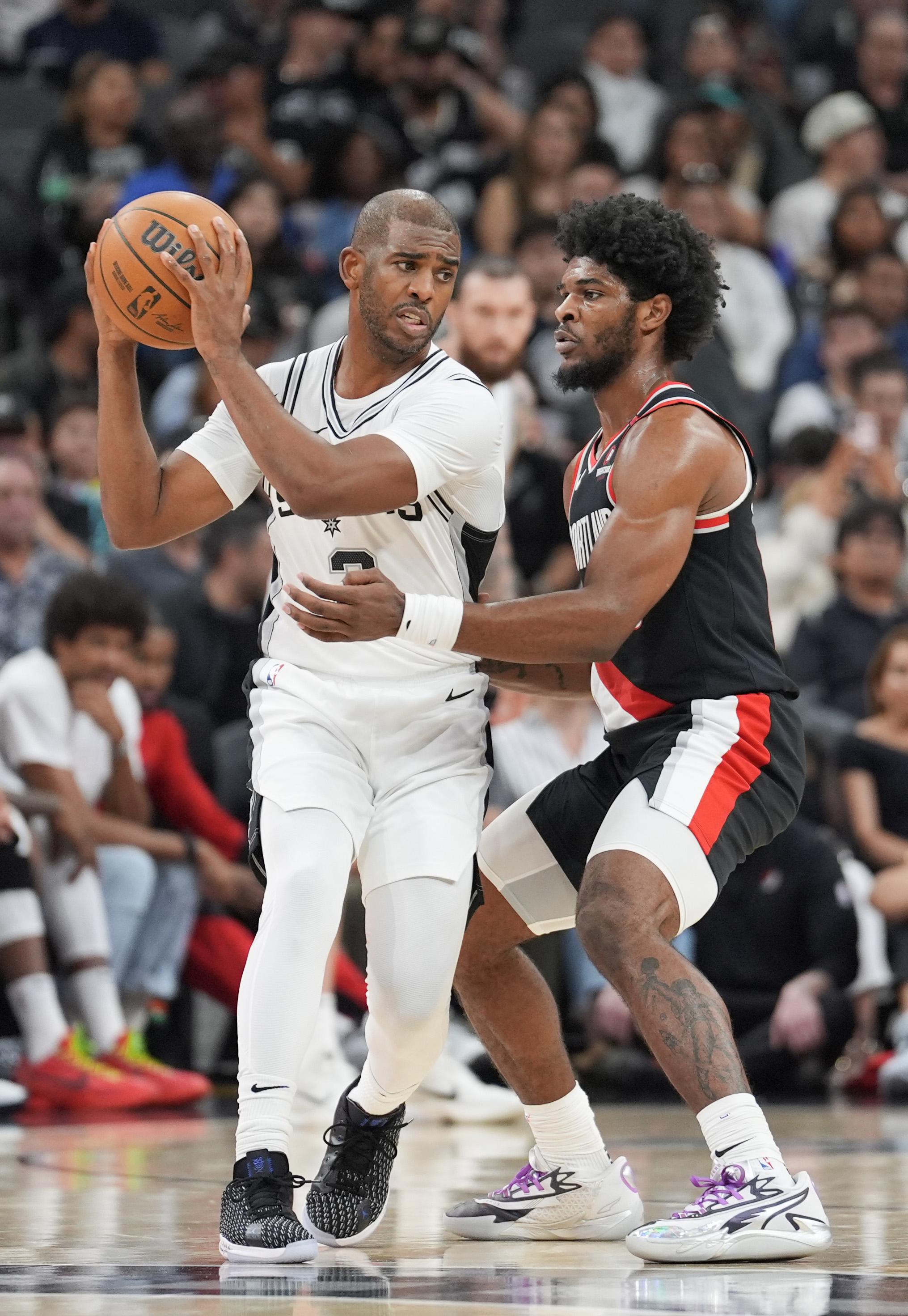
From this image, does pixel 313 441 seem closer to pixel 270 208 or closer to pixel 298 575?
pixel 298 575

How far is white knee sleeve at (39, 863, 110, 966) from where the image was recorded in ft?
25.8

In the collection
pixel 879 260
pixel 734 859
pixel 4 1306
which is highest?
pixel 879 260

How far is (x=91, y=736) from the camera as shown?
8.19 m

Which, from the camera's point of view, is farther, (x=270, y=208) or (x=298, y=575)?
(x=270, y=208)

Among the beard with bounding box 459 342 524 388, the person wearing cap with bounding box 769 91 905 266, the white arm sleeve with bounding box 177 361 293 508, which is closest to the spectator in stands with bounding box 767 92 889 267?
the person wearing cap with bounding box 769 91 905 266

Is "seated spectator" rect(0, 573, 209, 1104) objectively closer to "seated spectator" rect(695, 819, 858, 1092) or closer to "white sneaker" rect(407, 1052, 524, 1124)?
"white sneaker" rect(407, 1052, 524, 1124)

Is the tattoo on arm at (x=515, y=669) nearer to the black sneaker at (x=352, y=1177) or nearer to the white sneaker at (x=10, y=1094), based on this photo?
the black sneaker at (x=352, y=1177)

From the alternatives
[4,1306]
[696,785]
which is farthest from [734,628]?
[4,1306]

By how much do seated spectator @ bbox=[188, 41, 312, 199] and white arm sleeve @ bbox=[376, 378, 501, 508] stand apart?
9.04 metres

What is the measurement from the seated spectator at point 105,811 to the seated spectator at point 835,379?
481 cm

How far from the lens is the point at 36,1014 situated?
760 centimetres

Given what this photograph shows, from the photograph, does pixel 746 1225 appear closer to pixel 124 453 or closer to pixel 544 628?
pixel 544 628

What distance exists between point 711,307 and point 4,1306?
8.66ft

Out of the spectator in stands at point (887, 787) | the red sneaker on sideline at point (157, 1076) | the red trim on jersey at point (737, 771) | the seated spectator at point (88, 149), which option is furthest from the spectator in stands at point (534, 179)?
the red trim on jersey at point (737, 771)
